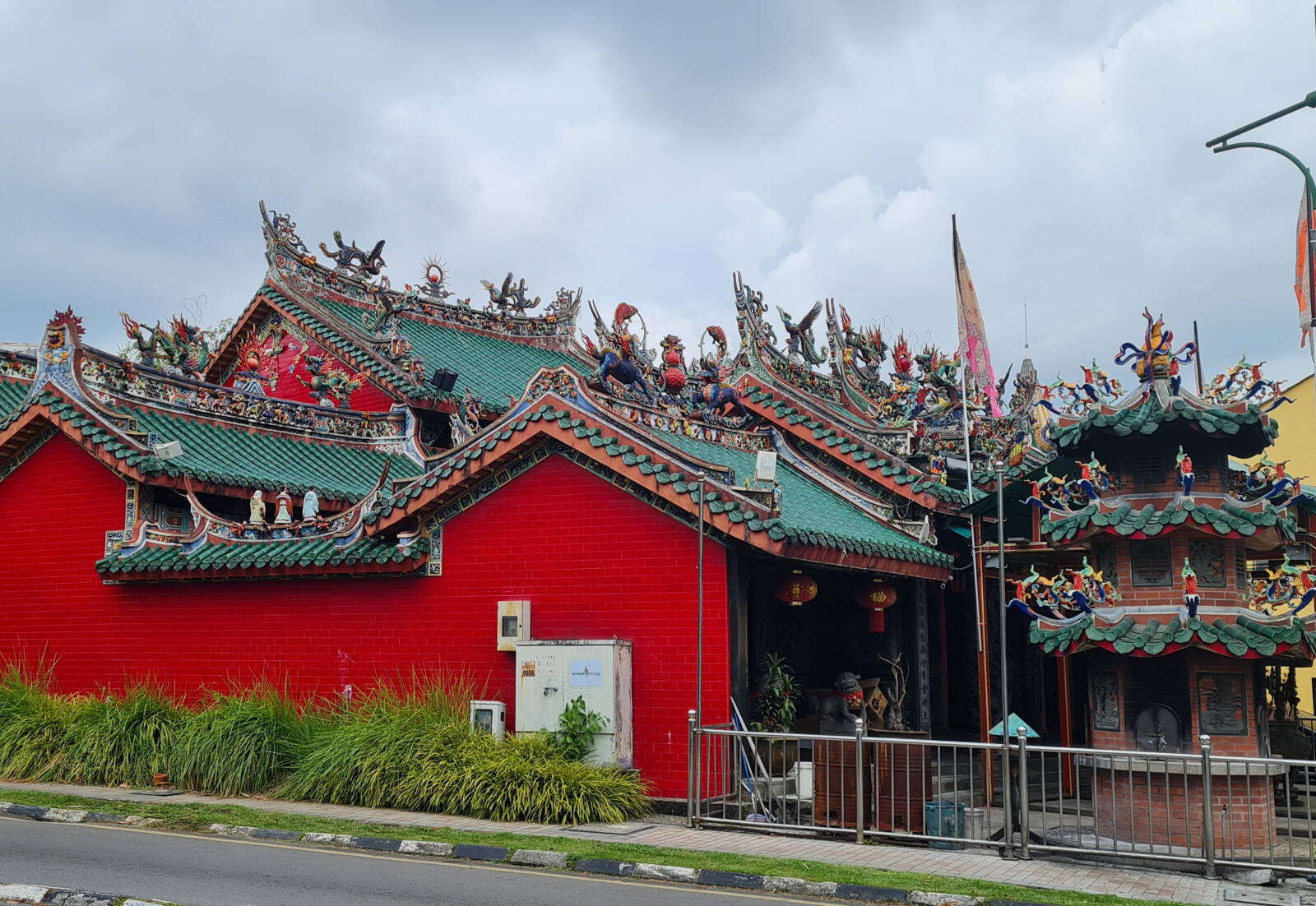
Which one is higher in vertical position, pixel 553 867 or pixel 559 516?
pixel 559 516

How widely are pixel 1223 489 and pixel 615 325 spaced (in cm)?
858

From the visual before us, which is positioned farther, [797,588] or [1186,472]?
[797,588]

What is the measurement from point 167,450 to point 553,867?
1132 cm

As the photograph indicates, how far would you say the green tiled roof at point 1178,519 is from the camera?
486 inches

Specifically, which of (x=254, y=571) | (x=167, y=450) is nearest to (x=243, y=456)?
(x=167, y=450)

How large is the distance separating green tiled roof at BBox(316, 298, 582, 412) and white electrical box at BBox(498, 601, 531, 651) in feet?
34.2

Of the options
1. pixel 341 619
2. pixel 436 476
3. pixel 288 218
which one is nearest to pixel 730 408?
pixel 436 476

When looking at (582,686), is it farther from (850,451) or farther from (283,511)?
(850,451)

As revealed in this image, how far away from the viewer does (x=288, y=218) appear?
93.8 ft

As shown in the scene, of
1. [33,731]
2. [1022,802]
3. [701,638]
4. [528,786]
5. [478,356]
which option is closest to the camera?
[1022,802]

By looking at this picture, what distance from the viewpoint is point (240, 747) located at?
623 inches

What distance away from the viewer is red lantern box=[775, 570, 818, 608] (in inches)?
647

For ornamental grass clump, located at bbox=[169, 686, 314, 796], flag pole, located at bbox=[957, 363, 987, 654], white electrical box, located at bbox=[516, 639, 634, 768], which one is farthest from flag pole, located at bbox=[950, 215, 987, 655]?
ornamental grass clump, located at bbox=[169, 686, 314, 796]

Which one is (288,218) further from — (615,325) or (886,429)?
(886,429)
